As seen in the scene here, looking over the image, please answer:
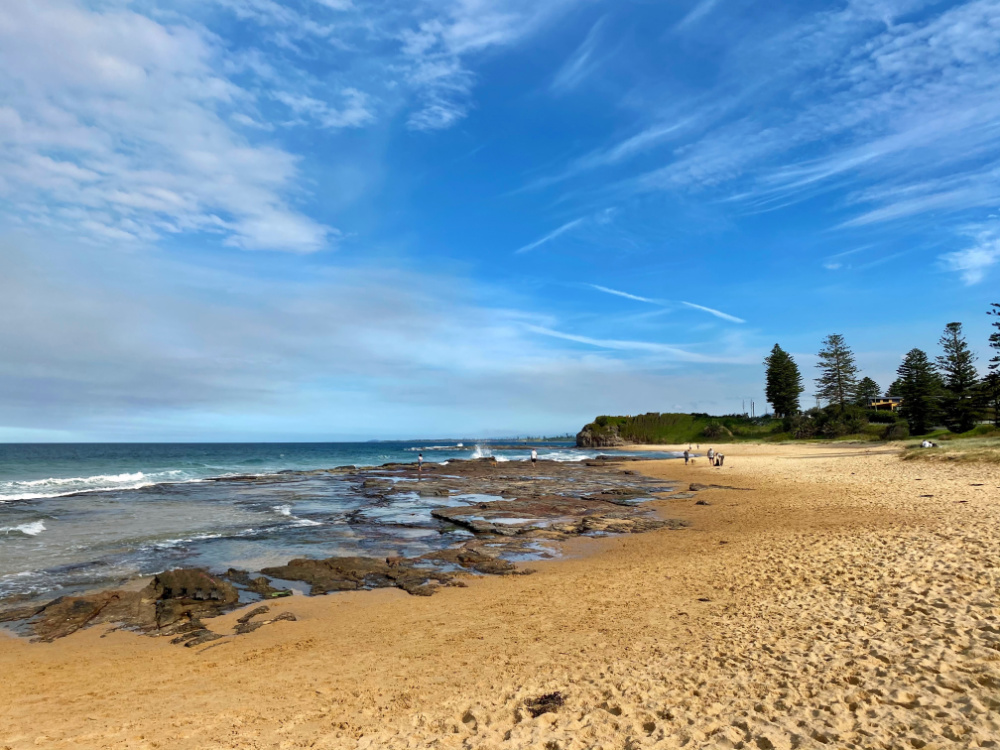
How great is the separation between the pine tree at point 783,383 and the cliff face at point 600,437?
32.5 meters

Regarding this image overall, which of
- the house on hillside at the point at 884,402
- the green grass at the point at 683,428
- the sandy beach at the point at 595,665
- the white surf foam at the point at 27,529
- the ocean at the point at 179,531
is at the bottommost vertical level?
the ocean at the point at 179,531

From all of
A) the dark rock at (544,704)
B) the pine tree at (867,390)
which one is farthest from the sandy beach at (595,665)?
the pine tree at (867,390)

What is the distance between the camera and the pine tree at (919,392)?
68938mm

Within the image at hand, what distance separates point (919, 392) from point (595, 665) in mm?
82675

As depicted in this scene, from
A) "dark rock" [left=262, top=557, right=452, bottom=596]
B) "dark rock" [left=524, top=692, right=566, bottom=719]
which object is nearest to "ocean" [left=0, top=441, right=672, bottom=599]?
"dark rock" [left=262, top=557, right=452, bottom=596]

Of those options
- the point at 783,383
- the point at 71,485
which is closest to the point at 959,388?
the point at 783,383

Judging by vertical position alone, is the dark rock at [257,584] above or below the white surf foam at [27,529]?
below

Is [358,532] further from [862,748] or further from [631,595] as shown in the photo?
[862,748]

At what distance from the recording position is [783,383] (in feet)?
339

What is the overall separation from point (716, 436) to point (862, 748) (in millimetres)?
106065

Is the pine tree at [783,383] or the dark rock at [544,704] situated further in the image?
the pine tree at [783,383]

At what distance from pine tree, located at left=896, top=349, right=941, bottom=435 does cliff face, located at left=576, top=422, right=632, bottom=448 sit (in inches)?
2185

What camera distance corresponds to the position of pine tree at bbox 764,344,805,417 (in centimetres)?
10281

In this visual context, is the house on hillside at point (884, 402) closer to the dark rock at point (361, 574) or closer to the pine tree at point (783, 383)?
the pine tree at point (783, 383)
